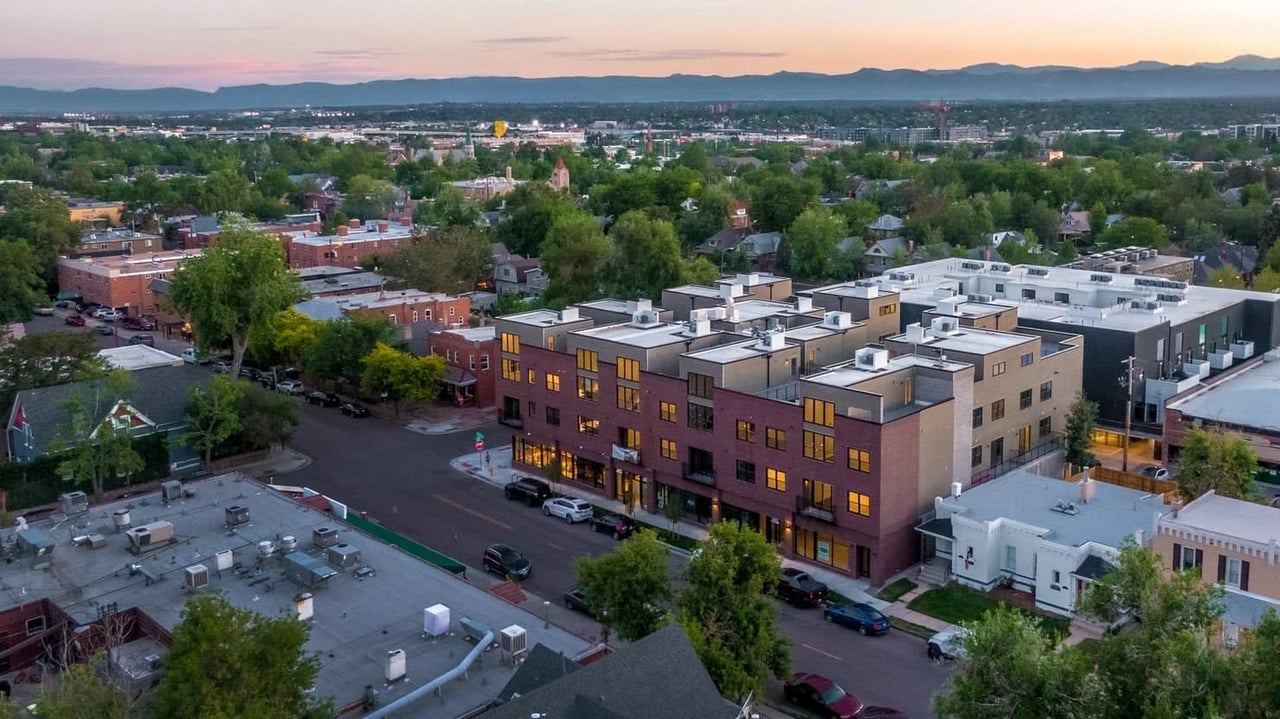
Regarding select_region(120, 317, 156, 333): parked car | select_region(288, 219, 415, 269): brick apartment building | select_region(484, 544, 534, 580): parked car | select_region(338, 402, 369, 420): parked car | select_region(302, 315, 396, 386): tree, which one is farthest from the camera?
select_region(288, 219, 415, 269): brick apartment building

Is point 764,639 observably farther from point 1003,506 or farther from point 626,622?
point 1003,506

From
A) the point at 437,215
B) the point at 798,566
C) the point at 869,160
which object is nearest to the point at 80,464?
the point at 798,566

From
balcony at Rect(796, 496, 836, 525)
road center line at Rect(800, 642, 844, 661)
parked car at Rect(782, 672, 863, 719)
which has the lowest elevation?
road center line at Rect(800, 642, 844, 661)

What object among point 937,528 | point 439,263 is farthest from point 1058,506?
point 439,263

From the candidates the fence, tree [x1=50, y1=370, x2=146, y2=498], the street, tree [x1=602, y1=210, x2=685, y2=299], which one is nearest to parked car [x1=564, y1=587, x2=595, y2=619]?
the street

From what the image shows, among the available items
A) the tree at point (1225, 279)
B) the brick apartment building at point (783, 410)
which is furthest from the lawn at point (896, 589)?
the tree at point (1225, 279)

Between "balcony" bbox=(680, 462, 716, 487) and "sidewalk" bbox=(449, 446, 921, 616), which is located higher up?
"balcony" bbox=(680, 462, 716, 487)

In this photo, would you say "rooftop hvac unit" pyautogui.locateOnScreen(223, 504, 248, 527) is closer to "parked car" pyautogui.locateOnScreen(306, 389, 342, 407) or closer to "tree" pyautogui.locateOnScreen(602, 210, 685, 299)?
"parked car" pyautogui.locateOnScreen(306, 389, 342, 407)

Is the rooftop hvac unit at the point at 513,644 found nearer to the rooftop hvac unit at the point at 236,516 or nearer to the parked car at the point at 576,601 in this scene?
the parked car at the point at 576,601
